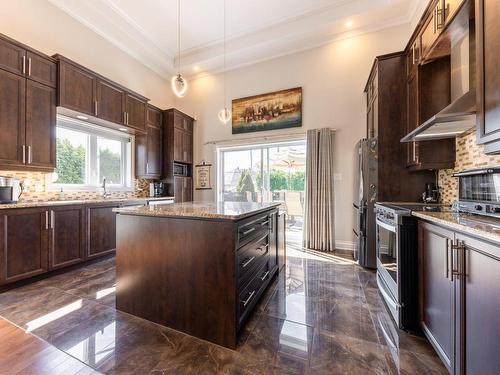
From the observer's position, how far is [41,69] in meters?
2.70

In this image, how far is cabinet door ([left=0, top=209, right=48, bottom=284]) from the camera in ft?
7.38

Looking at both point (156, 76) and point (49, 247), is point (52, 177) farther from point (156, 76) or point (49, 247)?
point (156, 76)

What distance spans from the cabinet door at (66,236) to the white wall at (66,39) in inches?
89.9

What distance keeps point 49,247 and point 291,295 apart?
2.84 meters

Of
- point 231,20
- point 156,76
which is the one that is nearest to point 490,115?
point 231,20

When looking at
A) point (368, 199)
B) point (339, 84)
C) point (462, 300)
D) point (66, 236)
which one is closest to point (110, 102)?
point (66, 236)

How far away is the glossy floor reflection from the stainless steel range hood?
5.24 feet

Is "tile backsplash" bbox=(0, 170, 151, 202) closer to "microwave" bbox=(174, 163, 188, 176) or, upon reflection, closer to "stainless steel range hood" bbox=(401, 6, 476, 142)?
"microwave" bbox=(174, 163, 188, 176)

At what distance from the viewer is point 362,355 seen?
142 cm

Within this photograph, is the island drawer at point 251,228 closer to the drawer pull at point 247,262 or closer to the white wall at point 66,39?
the drawer pull at point 247,262

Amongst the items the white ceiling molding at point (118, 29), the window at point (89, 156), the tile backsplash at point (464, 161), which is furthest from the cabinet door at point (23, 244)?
the tile backsplash at point (464, 161)

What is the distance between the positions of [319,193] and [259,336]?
2.73 m

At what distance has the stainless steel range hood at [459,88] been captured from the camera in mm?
1481

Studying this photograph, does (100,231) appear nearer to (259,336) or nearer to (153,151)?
(153,151)
